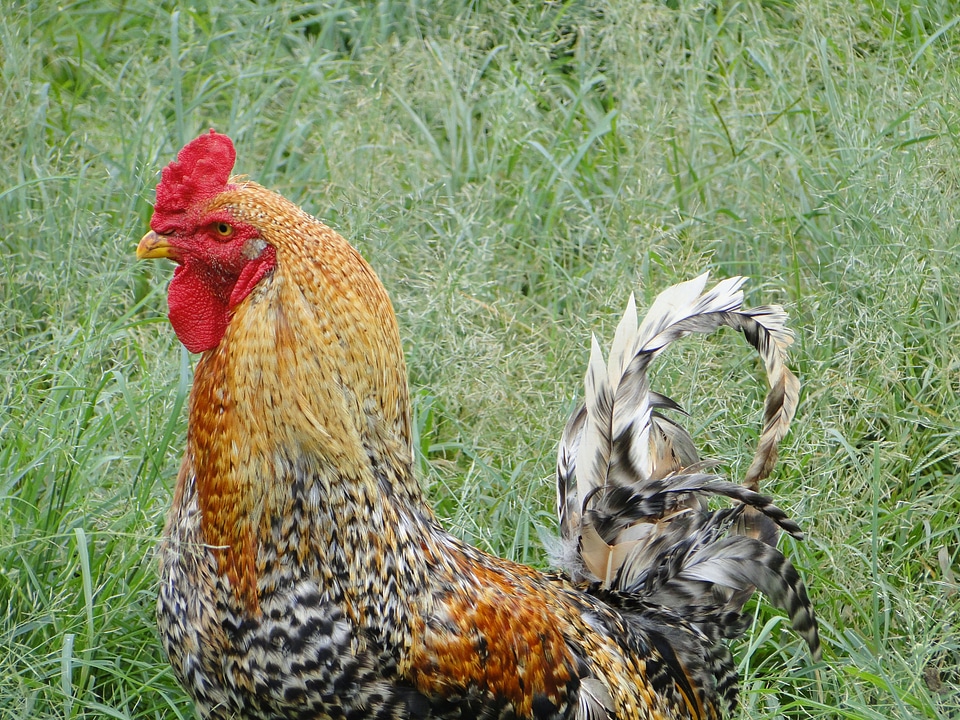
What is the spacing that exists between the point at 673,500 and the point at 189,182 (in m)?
1.57

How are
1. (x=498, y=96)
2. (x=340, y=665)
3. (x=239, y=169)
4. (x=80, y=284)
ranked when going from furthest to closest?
(x=498, y=96)
(x=239, y=169)
(x=80, y=284)
(x=340, y=665)

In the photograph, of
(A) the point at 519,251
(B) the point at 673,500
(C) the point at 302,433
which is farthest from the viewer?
(A) the point at 519,251

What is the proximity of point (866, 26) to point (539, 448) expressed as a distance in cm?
287

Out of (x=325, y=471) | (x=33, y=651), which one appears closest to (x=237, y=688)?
(x=325, y=471)

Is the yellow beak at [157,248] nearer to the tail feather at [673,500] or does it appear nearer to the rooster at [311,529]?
the rooster at [311,529]

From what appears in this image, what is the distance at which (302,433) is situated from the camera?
259 centimetres

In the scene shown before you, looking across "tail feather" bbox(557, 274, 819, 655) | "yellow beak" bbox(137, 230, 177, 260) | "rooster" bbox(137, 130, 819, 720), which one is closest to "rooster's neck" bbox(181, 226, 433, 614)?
"rooster" bbox(137, 130, 819, 720)

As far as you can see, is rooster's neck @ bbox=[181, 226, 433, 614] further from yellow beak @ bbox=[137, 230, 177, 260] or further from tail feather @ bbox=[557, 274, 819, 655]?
tail feather @ bbox=[557, 274, 819, 655]

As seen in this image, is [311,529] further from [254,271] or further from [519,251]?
[519,251]

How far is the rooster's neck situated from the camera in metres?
2.57

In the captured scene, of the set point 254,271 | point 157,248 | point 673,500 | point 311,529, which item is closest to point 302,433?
point 311,529

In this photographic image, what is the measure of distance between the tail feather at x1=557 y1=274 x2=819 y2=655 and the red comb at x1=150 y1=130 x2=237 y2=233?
3.61 ft

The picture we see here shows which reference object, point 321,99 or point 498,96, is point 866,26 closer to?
point 498,96

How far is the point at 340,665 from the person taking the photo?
8.59 feet
